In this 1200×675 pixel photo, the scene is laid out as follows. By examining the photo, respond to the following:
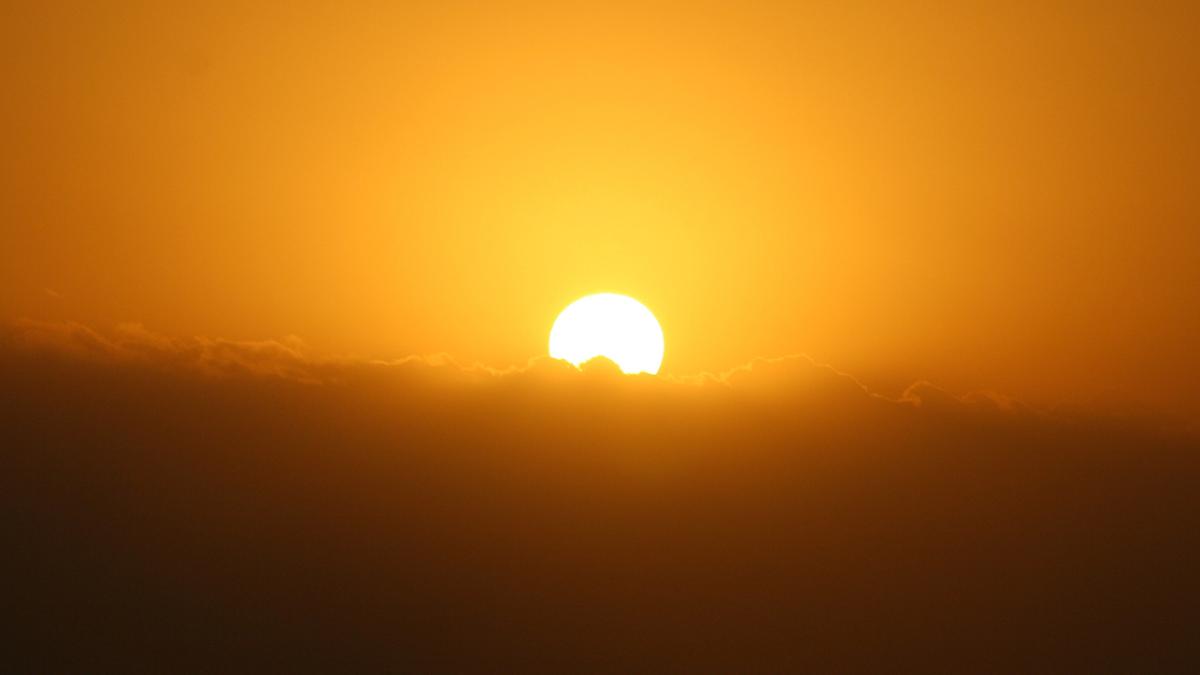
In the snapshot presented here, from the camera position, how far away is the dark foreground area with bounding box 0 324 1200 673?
84562mm

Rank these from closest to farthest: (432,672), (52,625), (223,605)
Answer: (52,625) → (223,605) → (432,672)

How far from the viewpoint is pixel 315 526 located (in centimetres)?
9225

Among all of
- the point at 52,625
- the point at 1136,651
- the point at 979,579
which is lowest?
the point at 52,625

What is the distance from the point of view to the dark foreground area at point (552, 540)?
84562mm

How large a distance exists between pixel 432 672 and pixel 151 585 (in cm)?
2467

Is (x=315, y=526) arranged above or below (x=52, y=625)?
above

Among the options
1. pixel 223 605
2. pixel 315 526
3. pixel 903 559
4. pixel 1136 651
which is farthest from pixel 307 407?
pixel 1136 651

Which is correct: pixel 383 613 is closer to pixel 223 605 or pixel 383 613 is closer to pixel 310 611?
pixel 310 611

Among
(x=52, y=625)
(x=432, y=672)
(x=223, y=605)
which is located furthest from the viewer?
(x=432, y=672)

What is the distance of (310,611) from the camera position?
93.3 m

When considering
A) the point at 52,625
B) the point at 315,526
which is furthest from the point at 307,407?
the point at 52,625

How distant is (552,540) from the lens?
310 ft

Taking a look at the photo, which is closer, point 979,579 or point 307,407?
point 307,407

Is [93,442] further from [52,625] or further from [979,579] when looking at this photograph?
[979,579]
